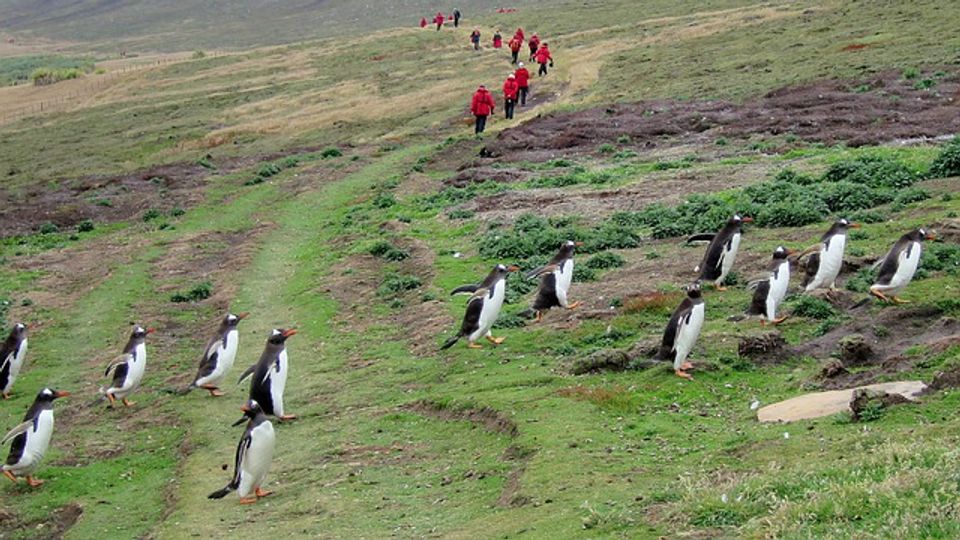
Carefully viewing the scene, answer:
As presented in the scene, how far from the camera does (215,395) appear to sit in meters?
21.8

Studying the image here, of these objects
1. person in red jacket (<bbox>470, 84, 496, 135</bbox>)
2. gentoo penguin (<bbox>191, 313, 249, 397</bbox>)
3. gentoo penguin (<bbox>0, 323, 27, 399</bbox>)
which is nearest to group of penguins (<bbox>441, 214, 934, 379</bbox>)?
gentoo penguin (<bbox>191, 313, 249, 397</bbox>)

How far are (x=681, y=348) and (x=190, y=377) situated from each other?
958cm

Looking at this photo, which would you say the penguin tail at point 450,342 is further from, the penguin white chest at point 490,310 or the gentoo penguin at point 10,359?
the gentoo penguin at point 10,359

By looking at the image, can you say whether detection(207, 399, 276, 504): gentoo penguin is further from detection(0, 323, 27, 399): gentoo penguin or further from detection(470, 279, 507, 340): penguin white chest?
detection(0, 323, 27, 399): gentoo penguin

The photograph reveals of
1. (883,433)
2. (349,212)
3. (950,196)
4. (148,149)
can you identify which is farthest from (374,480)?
(148,149)

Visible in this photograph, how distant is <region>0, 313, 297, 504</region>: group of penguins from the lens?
16.0 m

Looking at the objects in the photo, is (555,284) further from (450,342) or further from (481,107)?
(481,107)

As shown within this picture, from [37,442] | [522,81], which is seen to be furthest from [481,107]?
[37,442]

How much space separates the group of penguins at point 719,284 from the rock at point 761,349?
66cm

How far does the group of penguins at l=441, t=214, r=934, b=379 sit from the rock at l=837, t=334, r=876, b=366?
1.95 m

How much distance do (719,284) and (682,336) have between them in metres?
5.51

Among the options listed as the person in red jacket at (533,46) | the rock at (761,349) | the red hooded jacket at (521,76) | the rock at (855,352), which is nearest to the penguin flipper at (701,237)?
the rock at (761,349)

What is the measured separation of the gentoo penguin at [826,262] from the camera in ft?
69.1

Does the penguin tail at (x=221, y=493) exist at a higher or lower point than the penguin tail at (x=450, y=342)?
higher
